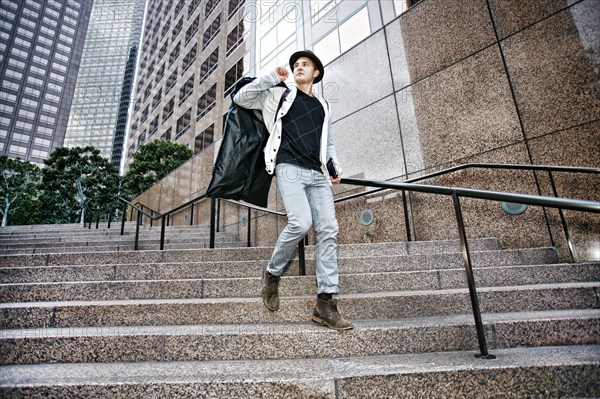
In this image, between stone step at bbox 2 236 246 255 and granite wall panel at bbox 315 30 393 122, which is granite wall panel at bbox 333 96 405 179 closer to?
granite wall panel at bbox 315 30 393 122

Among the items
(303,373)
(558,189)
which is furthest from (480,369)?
(558,189)

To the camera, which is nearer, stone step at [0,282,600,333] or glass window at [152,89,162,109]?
stone step at [0,282,600,333]

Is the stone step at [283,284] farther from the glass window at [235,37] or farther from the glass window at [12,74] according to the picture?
the glass window at [12,74]

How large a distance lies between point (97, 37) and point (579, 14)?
133522 mm

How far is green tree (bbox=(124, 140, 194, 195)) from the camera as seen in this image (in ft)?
58.4

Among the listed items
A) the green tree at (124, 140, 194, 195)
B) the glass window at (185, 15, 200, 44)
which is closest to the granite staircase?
the green tree at (124, 140, 194, 195)

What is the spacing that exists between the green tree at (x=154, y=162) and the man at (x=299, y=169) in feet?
55.4

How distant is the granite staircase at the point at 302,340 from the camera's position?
1.45 m

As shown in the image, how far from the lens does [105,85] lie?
314 feet

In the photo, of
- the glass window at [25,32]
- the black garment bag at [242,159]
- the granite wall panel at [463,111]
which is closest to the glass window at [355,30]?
the granite wall panel at [463,111]

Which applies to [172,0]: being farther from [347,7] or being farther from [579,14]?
[579,14]

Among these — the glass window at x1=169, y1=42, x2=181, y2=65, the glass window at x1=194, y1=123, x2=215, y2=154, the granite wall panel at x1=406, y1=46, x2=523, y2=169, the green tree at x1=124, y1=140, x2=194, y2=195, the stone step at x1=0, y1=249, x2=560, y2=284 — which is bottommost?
the stone step at x1=0, y1=249, x2=560, y2=284

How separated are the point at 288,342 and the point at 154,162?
721 inches

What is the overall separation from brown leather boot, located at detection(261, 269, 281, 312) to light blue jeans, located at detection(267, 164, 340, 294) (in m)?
0.05
